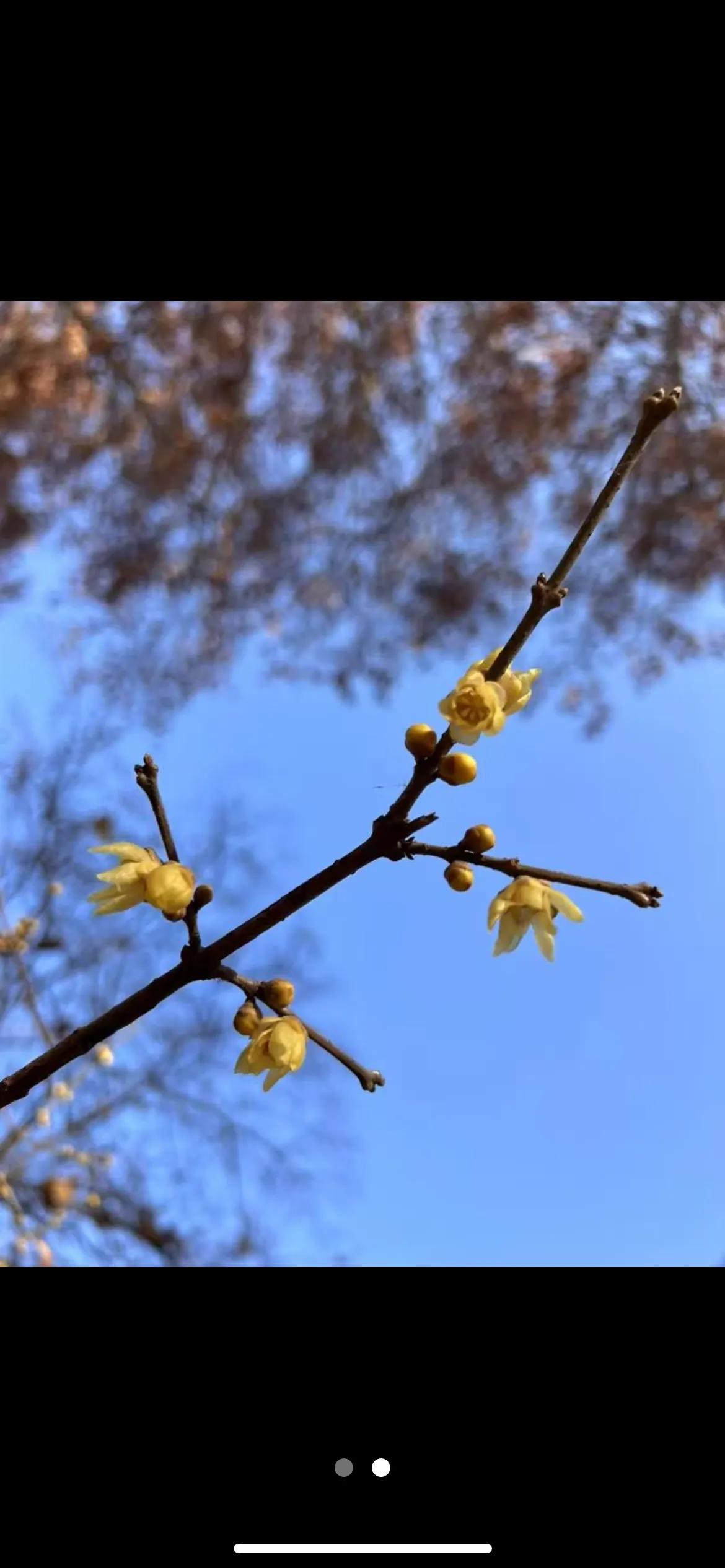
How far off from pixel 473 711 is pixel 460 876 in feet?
0.59

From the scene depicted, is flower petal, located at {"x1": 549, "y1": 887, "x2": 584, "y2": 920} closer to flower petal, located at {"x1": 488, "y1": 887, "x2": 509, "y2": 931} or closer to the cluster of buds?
flower petal, located at {"x1": 488, "y1": 887, "x2": 509, "y2": 931}

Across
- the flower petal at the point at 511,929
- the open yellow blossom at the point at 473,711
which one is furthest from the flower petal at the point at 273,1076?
the open yellow blossom at the point at 473,711

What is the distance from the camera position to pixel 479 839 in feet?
3.01

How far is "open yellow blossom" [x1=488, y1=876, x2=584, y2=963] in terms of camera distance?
3.11 ft

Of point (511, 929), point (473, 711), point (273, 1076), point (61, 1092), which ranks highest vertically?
point (61, 1092)

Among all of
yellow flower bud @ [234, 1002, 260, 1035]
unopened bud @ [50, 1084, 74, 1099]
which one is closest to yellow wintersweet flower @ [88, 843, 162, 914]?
yellow flower bud @ [234, 1002, 260, 1035]

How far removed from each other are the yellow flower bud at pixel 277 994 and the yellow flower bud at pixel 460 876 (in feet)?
0.67

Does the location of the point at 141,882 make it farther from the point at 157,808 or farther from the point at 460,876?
the point at 460,876

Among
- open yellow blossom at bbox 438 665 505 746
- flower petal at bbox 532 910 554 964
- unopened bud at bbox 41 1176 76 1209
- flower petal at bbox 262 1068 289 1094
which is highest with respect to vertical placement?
unopened bud at bbox 41 1176 76 1209

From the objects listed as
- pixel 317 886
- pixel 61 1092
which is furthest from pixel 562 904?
pixel 61 1092

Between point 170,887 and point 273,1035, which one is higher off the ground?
point 170,887
